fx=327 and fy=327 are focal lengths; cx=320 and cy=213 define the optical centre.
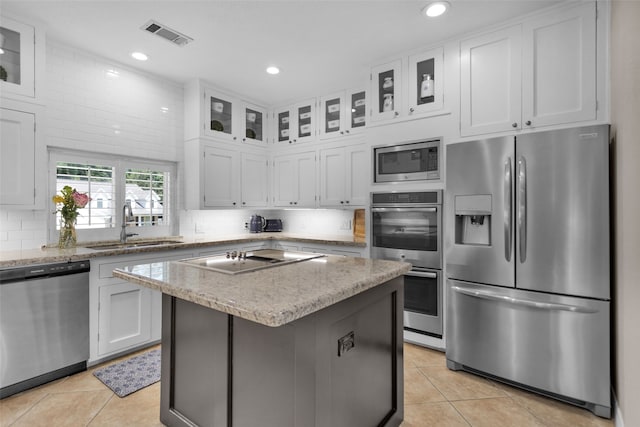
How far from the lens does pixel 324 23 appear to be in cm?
264

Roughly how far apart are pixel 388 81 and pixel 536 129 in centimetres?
140

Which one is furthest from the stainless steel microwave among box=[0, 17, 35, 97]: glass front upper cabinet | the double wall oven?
box=[0, 17, 35, 97]: glass front upper cabinet

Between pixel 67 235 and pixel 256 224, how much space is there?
2182 mm

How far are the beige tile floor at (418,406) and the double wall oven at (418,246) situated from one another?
568 millimetres

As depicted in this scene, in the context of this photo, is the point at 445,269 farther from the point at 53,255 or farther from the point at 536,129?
the point at 53,255

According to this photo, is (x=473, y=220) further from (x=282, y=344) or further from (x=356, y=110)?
(x=356, y=110)

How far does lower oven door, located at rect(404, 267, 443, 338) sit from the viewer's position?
9.41ft

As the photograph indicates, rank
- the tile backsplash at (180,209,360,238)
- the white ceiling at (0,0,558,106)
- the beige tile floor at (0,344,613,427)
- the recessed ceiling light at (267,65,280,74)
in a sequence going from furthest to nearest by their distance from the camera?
the tile backsplash at (180,209,360,238) → the recessed ceiling light at (267,65,280,74) → the white ceiling at (0,0,558,106) → the beige tile floor at (0,344,613,427)

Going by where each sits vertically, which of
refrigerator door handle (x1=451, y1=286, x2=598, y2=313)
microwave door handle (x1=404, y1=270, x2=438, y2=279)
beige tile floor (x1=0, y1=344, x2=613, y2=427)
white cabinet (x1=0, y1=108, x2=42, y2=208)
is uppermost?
white cabinet (x1=0, y1=108, x2=42, y2=208)

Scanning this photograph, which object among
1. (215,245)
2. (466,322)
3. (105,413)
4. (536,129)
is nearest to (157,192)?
(215,245)

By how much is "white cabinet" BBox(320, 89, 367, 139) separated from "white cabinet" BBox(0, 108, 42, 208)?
9.29 ft

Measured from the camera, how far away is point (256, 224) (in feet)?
15.1

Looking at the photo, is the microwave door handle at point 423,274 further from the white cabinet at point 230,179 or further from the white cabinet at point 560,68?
the white cabinet at point 230,179

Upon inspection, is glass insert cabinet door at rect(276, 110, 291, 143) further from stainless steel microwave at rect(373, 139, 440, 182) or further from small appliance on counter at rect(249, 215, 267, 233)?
stainless steel microwave at rect(373, 139, 440, 182)
